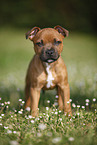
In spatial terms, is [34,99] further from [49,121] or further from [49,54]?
[49,54]

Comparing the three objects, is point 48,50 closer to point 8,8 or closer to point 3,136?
point 3,136

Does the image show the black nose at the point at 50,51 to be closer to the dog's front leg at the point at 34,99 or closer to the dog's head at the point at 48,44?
the dog's head at the point at 48,44

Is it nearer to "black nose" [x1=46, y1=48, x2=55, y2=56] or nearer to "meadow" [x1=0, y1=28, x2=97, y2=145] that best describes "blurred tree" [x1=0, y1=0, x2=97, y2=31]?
"meadow" [x1=0, y1=28, x2=97, y2=145]

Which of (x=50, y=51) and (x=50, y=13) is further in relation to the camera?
(x=50, y=13)

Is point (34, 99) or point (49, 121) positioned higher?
point (34, 99)

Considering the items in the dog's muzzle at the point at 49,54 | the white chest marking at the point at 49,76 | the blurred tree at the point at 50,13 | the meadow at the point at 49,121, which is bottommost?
the meadow at the point at 49,121

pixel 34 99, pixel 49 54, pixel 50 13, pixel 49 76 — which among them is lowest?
pixel 34 99

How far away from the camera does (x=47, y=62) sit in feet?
13.0

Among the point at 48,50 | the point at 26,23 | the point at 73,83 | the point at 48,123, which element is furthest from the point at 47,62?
the point at 26,23

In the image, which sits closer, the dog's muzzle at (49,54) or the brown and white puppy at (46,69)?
the dog's muzzle at (49,54)

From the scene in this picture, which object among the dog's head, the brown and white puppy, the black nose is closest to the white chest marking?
the brown and white puppy

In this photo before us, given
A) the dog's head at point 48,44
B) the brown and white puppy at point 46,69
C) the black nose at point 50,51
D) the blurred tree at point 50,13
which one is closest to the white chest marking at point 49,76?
the brown and white puppy at point 46,69

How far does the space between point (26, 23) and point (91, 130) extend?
2200 cm

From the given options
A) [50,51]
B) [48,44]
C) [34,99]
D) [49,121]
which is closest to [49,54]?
[50,51]
